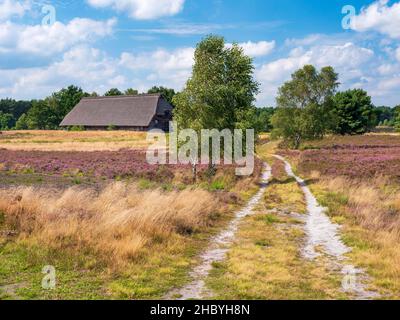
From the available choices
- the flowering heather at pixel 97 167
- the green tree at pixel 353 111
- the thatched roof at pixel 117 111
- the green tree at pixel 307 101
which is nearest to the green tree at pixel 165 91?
the thatched roof at pixel 117 111

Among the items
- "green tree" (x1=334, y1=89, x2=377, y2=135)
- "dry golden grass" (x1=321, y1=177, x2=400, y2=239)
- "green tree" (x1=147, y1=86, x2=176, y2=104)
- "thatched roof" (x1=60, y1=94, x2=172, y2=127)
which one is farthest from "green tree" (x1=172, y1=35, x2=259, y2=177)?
"green tree" (x1=147, y1=86, x2=176, y2=104)

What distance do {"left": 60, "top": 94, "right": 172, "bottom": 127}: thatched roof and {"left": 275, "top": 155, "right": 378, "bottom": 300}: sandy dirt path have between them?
7082 cm

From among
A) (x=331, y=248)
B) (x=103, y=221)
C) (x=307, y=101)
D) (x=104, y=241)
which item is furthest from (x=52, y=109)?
(x=331, y=248)

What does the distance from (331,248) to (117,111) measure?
85117 mm

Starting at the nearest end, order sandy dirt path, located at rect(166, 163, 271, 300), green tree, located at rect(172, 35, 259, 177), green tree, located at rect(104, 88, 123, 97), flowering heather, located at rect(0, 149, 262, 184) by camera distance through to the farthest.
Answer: sandy dirt path, located at rect(166, 163, 271, 300), green tree, located at rect(172, 35, 259, 177), flowering heather, located at rect(0, 149, 262, 184), green tree, located at rect(104, 88, 123, 97)

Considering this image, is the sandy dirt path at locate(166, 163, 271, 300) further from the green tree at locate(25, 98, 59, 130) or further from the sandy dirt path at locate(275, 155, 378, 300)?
the green tree at locate(25, 98, 59, 130)

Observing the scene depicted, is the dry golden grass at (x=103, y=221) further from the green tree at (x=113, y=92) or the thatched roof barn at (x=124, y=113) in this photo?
the green tree at (x=113, y=92)

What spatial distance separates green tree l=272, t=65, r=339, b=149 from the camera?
59.7 metres

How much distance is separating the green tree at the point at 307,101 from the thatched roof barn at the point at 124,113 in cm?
3352

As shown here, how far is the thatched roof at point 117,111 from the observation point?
87438mm

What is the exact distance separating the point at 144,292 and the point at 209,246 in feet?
14.1

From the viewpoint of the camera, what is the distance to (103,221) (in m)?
12.2

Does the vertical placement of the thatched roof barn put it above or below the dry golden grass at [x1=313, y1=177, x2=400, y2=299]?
above

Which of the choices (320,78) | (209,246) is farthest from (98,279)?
(320,78)
